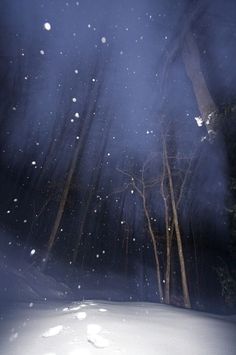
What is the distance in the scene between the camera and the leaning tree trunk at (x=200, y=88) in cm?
873

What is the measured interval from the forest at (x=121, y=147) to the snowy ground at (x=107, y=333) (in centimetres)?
529

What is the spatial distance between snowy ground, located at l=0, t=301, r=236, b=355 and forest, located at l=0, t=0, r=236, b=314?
5.29 metres

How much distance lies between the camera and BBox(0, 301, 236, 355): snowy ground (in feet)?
6.40

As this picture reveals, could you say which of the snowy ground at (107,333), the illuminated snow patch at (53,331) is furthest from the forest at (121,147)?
the illuminated snow patch at (53,331)

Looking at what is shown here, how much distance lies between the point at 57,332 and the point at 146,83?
15.0 meters

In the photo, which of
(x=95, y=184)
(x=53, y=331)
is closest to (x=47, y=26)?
(x=95, y=184)

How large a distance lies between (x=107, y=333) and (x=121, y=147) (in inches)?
700

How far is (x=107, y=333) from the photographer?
2203 mm

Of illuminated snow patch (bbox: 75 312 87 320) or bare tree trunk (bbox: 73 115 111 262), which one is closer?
illuminated snow patch (bbox: 75 312 87 320)

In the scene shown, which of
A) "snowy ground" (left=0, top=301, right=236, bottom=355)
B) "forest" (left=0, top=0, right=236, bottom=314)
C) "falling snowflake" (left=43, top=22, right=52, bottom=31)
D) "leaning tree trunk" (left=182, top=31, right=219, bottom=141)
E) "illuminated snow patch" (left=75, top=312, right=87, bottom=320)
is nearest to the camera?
"snowy ground" (left=0, top=301, right=236, bottom=355)

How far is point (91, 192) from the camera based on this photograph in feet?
67.8

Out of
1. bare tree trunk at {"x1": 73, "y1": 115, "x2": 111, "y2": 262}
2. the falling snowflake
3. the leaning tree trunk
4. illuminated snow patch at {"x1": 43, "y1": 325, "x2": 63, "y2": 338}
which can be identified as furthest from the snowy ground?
bare tree trunk at {"x1": 73, "y1": 115, "x2": 111, "y2": 262}

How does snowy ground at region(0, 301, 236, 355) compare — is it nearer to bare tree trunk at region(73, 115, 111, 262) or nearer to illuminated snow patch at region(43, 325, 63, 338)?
illuminated snow patch at region(43, 325, 63, 338)

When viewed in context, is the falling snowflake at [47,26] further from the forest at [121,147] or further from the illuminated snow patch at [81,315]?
the illuminated snow patch at [81,315]
